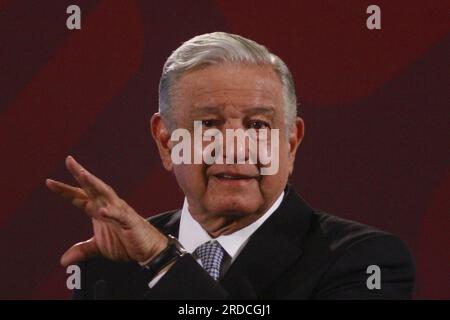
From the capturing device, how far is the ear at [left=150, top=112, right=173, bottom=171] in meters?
3.10

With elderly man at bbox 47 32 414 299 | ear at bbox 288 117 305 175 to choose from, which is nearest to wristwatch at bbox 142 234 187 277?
elderly man at bbox 47 32 414 299

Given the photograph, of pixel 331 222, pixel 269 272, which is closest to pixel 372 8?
pixel 331 222

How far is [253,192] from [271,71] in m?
0.38

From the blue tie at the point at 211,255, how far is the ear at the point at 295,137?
0.34 metres

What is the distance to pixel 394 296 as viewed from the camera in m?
2.89

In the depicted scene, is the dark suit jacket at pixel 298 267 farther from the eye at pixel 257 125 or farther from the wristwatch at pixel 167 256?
the eye at pixel 257 125

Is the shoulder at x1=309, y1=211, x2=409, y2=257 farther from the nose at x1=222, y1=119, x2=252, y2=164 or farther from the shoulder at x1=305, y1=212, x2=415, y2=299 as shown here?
the nose at x1=222, y1=119, x2=252, y2=164

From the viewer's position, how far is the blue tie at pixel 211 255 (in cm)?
296

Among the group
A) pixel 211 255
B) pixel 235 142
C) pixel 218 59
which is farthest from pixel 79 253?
pixel 218 59

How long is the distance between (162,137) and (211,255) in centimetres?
43

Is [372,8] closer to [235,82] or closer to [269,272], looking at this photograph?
[235,82]

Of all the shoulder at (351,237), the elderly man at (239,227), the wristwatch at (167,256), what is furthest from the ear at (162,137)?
the shoulder at (351,237)

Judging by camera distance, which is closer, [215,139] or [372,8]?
[215,139]

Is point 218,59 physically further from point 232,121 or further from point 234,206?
point 234,206
